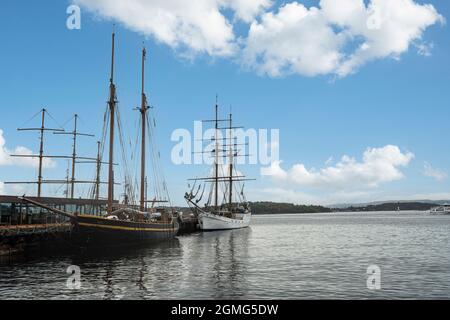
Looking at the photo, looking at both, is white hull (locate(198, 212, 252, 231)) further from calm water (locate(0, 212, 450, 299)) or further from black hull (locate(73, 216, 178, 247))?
calm water (locate(0, 212, 450, 299))

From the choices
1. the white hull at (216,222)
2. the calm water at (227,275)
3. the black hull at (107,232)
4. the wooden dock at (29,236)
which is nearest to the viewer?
the calm water at (227,275)

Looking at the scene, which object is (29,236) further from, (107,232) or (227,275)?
(227,275)

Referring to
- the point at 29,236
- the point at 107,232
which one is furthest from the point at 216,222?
the point at 29,236

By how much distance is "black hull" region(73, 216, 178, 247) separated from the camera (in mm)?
42625

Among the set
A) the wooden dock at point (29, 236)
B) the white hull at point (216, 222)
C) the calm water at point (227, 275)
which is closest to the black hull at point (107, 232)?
the calm water at point (227, 275)

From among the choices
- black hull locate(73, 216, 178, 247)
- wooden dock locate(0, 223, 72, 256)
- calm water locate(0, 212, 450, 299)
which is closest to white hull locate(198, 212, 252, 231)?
black hull locate(73, 216, 178, 247)

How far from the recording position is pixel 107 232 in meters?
44.2

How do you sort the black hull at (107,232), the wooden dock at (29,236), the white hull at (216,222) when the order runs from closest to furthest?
the wooden dock at (29,236) → the black hull at (107,232) → the white hull at (216,222)

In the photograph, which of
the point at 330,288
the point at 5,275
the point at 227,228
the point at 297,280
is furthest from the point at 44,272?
the point at 227,228

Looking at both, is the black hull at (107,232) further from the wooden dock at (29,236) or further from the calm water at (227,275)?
→ the wooden dock at (29,236)

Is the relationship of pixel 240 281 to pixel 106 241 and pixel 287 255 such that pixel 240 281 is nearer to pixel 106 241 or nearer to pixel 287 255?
pixel 287 255

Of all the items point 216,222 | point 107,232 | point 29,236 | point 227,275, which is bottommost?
point 227,275

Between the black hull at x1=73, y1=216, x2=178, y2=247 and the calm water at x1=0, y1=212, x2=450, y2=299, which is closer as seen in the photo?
the calm water at x1=0, y1=212, x2=450, y2=299

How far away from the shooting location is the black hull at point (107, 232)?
140 feet
